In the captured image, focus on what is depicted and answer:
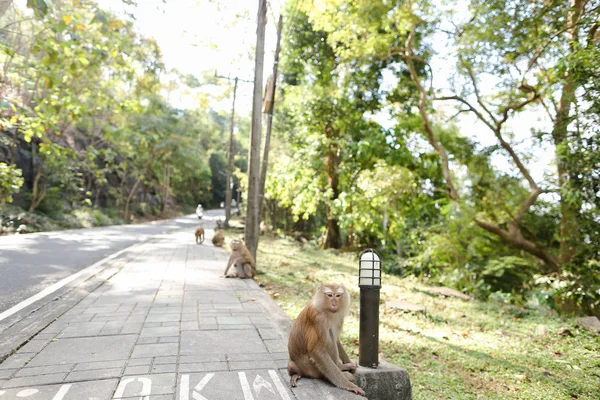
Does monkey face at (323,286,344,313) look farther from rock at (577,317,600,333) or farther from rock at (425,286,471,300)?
rock at (425,286,471,300)

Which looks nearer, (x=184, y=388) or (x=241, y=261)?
(x=184, y=388)

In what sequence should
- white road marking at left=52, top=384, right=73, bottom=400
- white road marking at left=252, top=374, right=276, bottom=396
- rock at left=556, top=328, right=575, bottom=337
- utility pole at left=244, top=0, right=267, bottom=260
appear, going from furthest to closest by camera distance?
utility pole at left=244, top=0, right=267, bottom=260 → rock at left=556, top=328, right=575, bottom=337 → white road marking at left=252, top=374, right=276, bottom=396 → white road marking at left=52, top=384, right=73, bottom=400

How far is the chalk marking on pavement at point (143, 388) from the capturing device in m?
2.91

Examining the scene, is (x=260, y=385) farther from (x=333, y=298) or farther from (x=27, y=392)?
(x=27, y=392)

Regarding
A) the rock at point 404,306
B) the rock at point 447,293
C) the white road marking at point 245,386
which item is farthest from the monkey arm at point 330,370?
the rock at point 447,293

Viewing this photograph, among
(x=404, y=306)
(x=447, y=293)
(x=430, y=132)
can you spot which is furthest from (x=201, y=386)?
(x=430, y=132)

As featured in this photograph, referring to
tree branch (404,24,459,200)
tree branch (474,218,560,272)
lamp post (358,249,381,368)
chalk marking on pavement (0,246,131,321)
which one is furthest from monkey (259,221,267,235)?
lamp post (358,249,381,368)

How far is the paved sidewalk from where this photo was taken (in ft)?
9.96

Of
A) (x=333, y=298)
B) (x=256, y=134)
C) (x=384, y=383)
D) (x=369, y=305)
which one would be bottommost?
(x=384, y=383)

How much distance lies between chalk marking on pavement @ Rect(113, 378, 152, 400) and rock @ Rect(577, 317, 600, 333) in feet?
22.7

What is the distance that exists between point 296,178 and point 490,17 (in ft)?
31.4

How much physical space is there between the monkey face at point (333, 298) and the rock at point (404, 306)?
4886 millimetres

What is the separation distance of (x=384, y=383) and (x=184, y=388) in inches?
66.7

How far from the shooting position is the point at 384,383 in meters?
3.48
